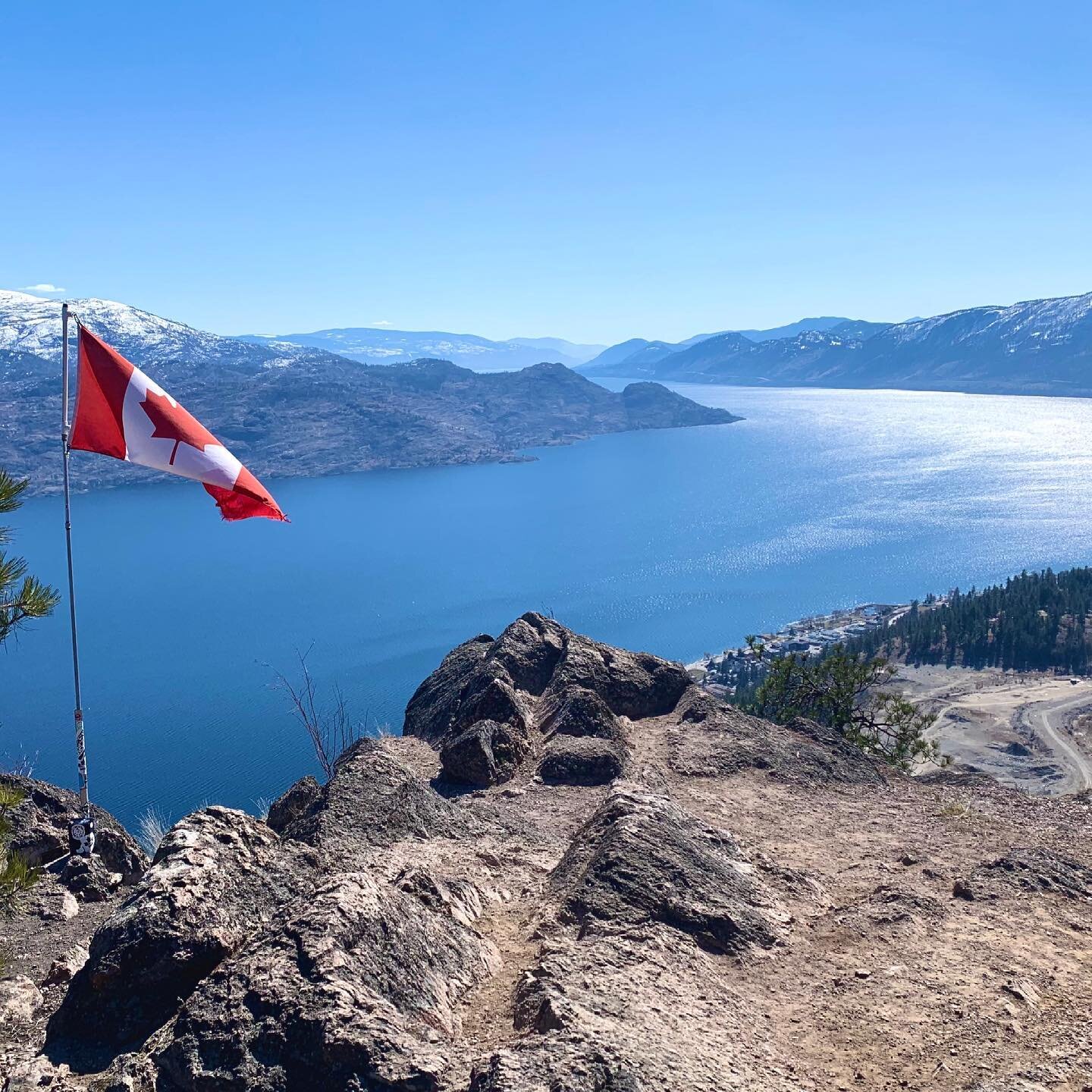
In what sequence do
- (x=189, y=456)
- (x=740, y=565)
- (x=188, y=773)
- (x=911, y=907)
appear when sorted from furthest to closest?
(x=740, y=565) → (x=188, y=773) → (x=189, y=456) → (x=911, y=907)

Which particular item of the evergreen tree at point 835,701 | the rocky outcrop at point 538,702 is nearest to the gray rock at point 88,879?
the rocky outcrop at point 538,702

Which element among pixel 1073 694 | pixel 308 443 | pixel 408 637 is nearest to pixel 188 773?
pixel 408 637

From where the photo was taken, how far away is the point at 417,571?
9494 cm

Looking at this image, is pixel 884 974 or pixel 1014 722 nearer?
pixel 884 974

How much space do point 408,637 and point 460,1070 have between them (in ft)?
220

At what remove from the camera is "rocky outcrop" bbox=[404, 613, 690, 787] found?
44.1 ft

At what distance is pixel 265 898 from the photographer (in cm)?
718

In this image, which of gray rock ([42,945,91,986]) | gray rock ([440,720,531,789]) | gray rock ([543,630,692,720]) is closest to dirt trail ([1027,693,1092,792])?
gray rock ([543,630,692,720])

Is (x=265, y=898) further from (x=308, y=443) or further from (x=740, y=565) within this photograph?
(x=308, y=443)

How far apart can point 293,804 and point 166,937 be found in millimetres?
4754

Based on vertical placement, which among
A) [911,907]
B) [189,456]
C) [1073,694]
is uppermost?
[189,456]

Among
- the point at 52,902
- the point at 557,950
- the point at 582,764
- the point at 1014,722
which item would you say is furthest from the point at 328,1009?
the point at 1014,722

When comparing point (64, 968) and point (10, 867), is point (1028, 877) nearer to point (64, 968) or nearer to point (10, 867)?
point (64, 968)

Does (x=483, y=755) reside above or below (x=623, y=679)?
below
